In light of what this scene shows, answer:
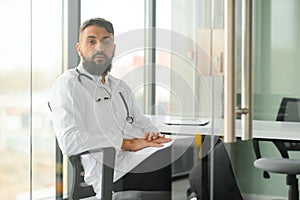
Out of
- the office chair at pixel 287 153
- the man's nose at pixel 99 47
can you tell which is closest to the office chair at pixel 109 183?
A: the man's nose at pixel 99 47

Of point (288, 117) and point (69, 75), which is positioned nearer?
point (69, 75)

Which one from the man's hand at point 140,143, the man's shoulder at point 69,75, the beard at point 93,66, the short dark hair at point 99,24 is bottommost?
the man's hand at point 140,143

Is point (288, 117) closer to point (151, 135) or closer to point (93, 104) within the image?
point (151, 135)

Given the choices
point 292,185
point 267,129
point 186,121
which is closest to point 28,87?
point 186,121

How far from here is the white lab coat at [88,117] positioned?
7.32ft

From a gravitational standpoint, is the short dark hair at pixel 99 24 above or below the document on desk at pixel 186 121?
above

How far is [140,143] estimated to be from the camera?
7.61ft

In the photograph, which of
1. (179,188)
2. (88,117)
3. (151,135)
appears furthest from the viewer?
(179,188)

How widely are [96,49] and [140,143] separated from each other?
0.34 m

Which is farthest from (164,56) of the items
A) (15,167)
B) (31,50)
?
(15,167)

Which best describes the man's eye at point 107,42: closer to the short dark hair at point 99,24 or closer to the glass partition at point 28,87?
the short dark hair at point 99,24

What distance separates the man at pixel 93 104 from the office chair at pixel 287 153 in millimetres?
552

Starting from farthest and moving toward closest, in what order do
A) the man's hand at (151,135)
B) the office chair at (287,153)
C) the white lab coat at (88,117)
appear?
the office chair at (287,153)
the man's hand at (151,135)
the white lab coat at (88,117)

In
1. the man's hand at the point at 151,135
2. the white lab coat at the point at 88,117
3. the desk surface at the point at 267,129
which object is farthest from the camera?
the desk surface at the point at 267,129
